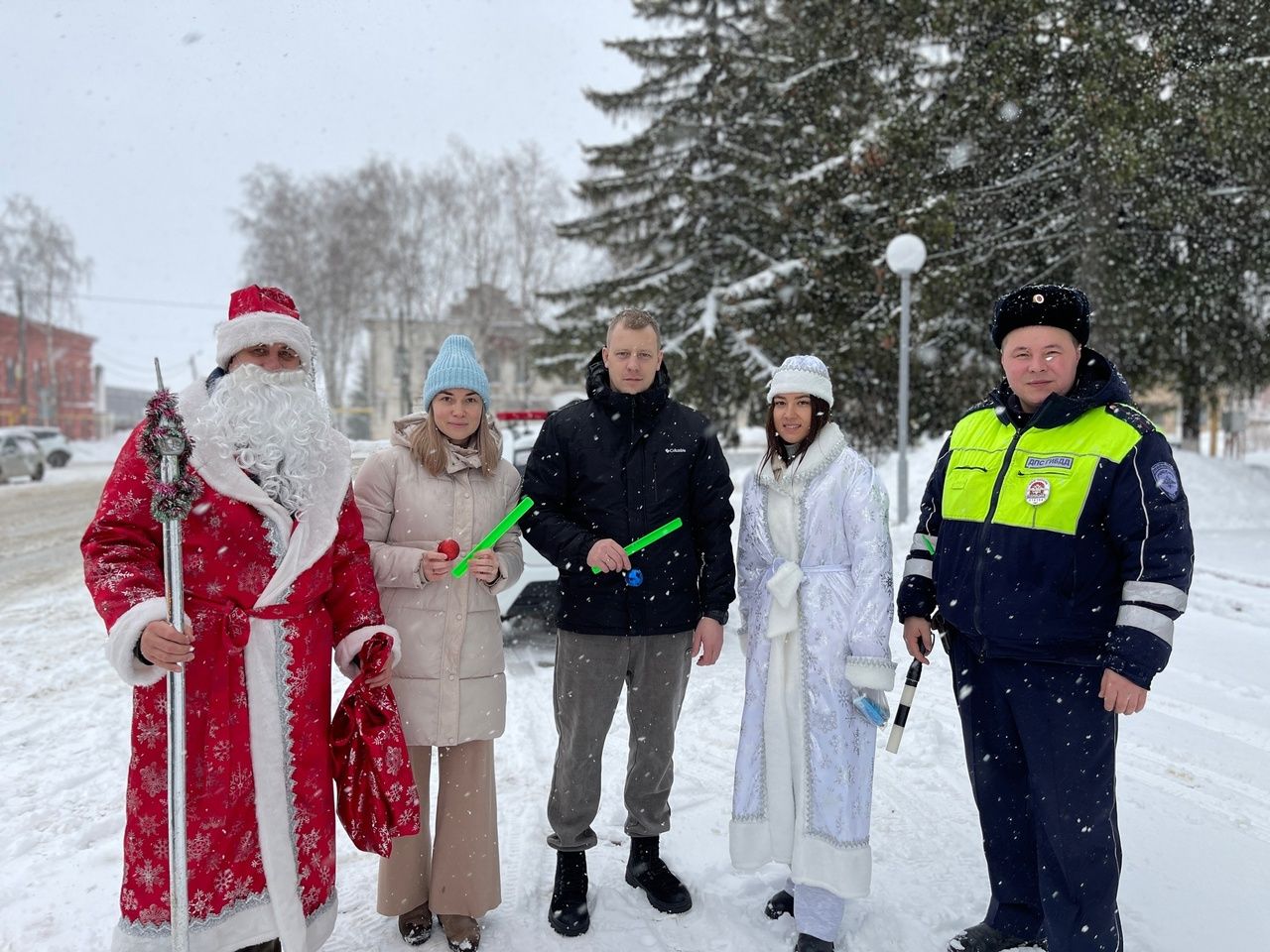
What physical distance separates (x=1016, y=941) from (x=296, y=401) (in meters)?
2.93

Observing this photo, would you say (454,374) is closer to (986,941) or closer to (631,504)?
(631,504)

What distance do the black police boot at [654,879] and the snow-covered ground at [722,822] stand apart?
0.04 m

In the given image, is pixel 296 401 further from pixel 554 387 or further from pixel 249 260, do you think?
pixel 554 387

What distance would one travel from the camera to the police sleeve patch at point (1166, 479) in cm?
219

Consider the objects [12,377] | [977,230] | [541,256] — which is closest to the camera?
[977,230]

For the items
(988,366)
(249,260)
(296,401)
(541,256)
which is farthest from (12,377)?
(296,401)

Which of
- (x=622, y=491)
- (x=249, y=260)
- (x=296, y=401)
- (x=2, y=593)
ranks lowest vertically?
(x=2, y=593)

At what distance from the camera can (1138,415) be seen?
235 cm

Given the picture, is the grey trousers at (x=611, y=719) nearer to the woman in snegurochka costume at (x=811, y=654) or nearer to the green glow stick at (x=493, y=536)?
the woman in snegurochka costume at (x=811, y=654)

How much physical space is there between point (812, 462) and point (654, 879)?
167cm

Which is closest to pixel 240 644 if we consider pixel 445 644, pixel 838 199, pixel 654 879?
pixel 445 644

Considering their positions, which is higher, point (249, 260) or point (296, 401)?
point (249, 260)

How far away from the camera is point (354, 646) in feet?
7.88

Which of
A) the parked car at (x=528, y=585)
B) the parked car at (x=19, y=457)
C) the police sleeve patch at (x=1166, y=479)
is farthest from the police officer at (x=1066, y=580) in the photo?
the parked car at (x=19, y=457)
